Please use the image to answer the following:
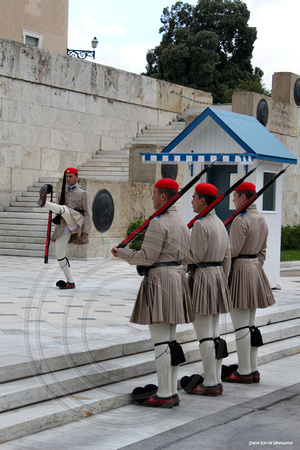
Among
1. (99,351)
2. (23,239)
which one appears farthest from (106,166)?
(99,351)

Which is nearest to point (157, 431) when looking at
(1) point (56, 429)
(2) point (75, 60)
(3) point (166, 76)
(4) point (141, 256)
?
(1) point (56, 429)

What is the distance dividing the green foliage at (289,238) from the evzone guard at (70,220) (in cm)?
1378

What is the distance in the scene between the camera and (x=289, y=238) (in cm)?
2467

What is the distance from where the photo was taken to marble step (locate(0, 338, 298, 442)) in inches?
221

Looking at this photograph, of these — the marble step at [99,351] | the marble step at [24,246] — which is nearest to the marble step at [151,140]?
the marble step at [24,246]

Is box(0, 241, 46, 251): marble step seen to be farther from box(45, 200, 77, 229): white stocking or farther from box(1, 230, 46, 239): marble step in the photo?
box(45, 200, 77, 229): white stocking

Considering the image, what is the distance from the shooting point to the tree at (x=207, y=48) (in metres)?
53.6

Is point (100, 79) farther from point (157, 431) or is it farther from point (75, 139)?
point (157, 431)

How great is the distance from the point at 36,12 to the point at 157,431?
2763 cm

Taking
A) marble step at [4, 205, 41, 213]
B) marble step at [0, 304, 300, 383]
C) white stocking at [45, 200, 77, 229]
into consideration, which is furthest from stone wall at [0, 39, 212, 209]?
marble step at [0, 304, 300, 383]

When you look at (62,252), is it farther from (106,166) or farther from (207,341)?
(106,166)

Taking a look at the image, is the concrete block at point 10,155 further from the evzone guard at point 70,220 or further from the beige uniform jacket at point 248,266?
the beige uniform jacket at point 248,266

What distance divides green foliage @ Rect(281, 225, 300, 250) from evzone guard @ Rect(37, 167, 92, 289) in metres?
13.8

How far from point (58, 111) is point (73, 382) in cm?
1752
